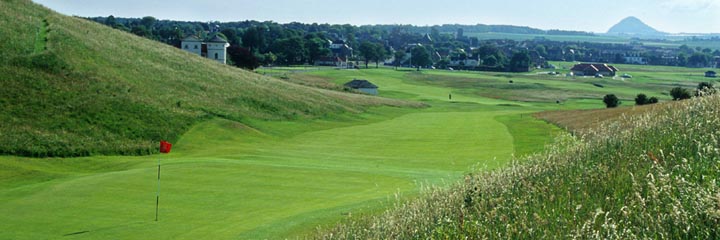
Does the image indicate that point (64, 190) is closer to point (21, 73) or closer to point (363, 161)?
point (363, 161)

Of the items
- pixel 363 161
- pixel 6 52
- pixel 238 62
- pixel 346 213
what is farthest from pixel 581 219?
pixel 238 62

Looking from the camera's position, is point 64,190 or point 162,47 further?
point 162,47

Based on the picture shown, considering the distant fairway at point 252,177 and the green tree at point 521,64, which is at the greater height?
the green tree at point 521,64

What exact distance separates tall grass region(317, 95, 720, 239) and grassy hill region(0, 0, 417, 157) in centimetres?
2602

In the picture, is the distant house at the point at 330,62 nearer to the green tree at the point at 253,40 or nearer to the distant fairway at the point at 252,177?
the green tree at the point at 253,40

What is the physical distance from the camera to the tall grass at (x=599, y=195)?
30.3 feet

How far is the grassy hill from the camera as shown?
3804 centimetres

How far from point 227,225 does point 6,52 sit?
36.0 metres

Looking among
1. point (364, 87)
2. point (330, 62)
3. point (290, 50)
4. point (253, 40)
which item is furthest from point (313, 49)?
point (364, 87)

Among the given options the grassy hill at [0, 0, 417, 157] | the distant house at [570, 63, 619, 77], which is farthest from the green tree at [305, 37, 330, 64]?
the grassy hill at [0, 0, 417, 157]

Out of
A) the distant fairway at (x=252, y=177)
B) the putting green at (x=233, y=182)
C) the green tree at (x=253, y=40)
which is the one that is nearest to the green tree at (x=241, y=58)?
the green tree at (x=253, y=40)

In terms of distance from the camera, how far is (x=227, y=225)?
18297 mm

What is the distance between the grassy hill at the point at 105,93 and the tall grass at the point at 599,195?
85.4 ft

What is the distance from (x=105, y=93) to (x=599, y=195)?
39555mm
